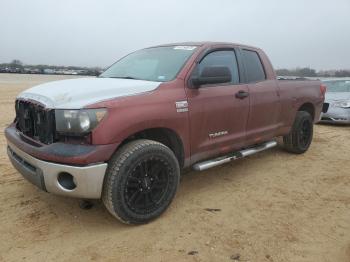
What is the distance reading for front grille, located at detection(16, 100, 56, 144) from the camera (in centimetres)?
329

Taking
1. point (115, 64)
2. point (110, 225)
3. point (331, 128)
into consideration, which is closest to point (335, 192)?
point (110, 225)

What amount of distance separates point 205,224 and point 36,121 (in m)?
1.91

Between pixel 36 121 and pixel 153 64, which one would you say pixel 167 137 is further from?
pixel 36 121

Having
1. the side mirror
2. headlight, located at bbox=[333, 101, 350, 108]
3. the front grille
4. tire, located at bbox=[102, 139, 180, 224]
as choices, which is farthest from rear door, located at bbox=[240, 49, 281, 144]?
headlight, located at bbox=[333, 101, 350, 108]

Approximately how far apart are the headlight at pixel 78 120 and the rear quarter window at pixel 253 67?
96.1 inches

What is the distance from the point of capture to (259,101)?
196 inches

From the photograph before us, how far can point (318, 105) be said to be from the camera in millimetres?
6633

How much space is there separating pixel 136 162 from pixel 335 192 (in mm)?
2662

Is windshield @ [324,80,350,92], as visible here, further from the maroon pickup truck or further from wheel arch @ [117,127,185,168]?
wheel arch @ [117,127,185,168]

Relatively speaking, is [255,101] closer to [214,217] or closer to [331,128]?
[214,217]

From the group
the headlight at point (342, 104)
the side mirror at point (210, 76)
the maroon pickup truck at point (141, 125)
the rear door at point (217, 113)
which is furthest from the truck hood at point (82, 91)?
the headlight at point (342, 104)

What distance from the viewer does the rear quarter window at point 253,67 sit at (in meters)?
5.01

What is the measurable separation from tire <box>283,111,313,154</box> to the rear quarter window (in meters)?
1.31

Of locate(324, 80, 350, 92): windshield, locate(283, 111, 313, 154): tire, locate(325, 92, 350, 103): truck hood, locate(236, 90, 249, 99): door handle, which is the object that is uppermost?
locate(236, 90, 249, 99): door handle
